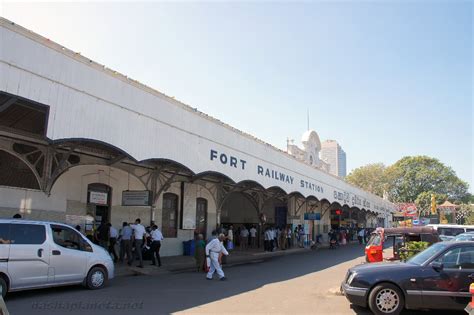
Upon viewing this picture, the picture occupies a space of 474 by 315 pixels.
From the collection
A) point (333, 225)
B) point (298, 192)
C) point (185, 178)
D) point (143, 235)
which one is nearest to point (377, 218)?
point (333, 225)

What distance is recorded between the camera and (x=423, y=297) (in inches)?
327

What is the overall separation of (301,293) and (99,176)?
9991 mm

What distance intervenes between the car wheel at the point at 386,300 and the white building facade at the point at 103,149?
366 inches

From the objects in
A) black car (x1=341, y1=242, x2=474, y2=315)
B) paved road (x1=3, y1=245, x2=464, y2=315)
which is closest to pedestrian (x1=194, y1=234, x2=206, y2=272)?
paved road (x1=3, y1=245, x2=464, y2=315)

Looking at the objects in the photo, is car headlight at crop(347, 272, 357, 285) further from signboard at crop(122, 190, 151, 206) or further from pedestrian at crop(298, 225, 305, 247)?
pedestrian at crop(298, 225, 305, 247)

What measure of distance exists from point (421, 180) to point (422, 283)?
306ft

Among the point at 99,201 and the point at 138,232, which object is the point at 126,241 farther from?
the point at 99,201

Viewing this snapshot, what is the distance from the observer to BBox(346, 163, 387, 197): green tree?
9494 cm

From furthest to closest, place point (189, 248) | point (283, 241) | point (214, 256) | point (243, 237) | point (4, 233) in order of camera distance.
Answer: point (283, 241) < point (243, 237) < point (189, 248) < point (214, 256) < point (4, 233)

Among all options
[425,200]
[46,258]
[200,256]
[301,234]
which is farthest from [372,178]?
[46,258]

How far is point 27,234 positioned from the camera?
1020cm

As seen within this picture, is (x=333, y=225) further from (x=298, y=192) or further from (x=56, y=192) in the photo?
(x=56, y=192)

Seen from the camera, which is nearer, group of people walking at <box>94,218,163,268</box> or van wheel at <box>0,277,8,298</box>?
van wheel at <box>0,277,8,298</box>

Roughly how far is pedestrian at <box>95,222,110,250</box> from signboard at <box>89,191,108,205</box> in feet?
3.25
